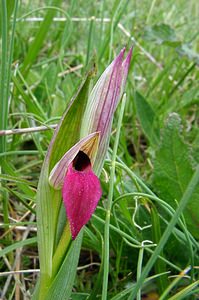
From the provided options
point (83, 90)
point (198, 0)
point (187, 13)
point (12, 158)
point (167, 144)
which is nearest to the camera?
point (83, 90)

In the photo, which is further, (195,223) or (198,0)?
(198,0)

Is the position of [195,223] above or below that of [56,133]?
below

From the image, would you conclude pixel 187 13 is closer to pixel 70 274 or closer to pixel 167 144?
pixel 167 144

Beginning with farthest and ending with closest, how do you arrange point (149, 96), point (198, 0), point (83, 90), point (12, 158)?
point (198, 0), point (149, 96), point (12, 158), point (83, 90)

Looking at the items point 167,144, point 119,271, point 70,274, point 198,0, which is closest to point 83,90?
point 70,274

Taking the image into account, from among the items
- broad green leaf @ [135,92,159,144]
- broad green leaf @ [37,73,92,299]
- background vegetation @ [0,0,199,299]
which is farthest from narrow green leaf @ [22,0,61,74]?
broad green leaf @ [37,73,92,299]

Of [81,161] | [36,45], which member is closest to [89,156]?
[81,161]
